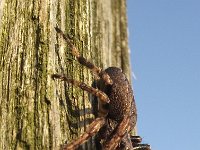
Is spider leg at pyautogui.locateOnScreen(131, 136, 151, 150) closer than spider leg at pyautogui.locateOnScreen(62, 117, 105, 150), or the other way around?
spider leg at pyautogui.locateOnScreen(62, 117, 105, 150)

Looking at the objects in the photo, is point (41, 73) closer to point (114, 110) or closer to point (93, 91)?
point (93, 91)

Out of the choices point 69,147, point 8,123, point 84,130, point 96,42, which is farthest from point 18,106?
point 96,42

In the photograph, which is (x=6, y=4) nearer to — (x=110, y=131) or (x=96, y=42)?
(x=96, y=42)

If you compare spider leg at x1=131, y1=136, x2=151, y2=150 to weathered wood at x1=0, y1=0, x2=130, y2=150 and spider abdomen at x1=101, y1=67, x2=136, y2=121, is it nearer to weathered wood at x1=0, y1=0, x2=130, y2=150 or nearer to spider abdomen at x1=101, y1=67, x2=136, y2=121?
spider abdomen at x1=101, y1=67, x2=136, y2=121

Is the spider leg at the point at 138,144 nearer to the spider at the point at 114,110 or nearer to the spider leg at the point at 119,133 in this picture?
the spider at the point at 114,110

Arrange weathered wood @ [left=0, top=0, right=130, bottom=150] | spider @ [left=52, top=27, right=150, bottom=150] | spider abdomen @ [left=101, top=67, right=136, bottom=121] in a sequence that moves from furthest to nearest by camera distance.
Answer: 1. spider abdomen @ [left=101, top=67, right=136, bottom=121]
2. spider @ [left=52, top=27, right=150, bottom=150]
3. weathered wood @ [left=0, top=0, right=130, bottom=150]

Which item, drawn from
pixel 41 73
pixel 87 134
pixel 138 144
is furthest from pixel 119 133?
pixel 41 73

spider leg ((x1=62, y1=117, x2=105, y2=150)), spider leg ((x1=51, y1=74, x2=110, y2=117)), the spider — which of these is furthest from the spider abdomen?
spider leg ((x1=62, y1=117, x2=105, y2=150))
